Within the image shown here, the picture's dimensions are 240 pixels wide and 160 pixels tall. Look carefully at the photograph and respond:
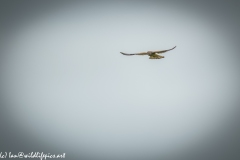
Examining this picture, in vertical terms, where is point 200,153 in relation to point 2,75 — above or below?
below

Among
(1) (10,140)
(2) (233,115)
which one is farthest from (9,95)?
(2) (233,115)

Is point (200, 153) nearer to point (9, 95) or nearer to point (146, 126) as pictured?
point (146, 126)

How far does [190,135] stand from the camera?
11469 millimetres

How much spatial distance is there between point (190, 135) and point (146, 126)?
6.68 ft

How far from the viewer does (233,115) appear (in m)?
11.4

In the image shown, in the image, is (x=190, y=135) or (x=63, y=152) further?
(x=190, y=135)

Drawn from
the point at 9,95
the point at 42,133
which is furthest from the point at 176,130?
the point at 9,95

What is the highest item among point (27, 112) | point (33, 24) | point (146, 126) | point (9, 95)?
point (33, 24)

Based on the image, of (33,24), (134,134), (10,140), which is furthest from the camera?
(33,24)

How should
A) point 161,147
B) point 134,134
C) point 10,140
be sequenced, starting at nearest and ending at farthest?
point 10,140 < point 161,147 < point 134,134

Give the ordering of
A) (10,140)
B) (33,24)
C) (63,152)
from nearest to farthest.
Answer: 1. (10,140)
2. (63,152)
3. (33,24)

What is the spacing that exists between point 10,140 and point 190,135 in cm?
728

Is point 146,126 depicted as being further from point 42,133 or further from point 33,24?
point 33,24

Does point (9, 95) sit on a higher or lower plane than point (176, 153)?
higher
